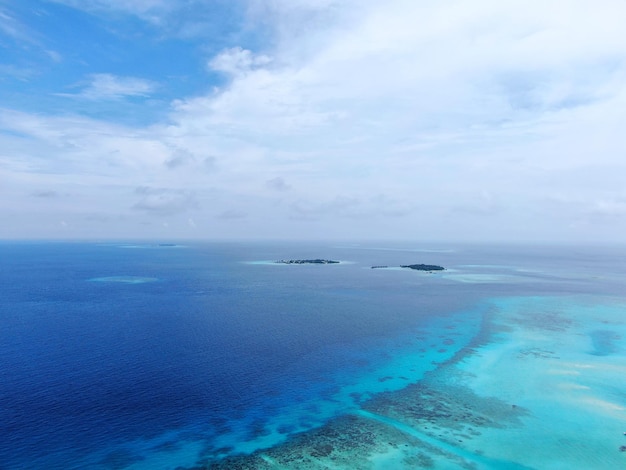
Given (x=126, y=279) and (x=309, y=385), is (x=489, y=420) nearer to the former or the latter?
(x=309, y=385)

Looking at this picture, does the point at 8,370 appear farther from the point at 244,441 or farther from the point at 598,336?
the point at 598,336

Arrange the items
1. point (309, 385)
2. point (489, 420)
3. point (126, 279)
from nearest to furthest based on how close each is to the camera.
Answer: point (489, 420) < point (309, 385) < point (126, 279)

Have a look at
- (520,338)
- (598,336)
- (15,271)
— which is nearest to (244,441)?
(520,338)

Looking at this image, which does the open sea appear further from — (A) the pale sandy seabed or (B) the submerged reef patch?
(B) the submerged reef patch

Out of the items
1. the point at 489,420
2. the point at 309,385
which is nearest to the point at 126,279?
the point at 309,385

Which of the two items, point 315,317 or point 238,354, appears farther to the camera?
point 315,317

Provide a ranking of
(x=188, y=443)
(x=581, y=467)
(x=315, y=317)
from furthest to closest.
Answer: (x=315, y=317) → (x=188, y=443) → (x=581, y=467)
